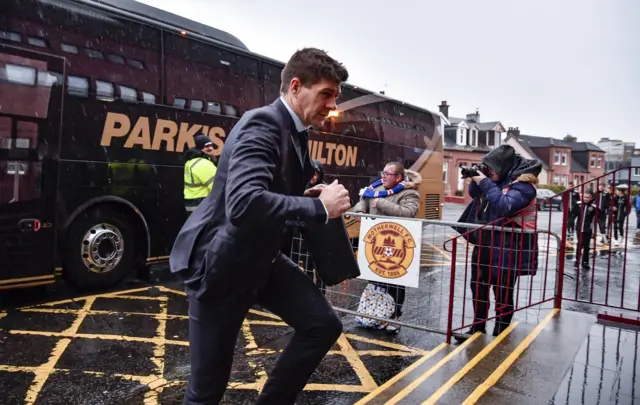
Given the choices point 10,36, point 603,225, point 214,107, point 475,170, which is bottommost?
point 603,225

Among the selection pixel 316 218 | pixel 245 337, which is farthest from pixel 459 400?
pixel 245 337

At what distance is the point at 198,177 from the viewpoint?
7227mm

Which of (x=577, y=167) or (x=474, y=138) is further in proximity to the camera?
(x=577, y=167)

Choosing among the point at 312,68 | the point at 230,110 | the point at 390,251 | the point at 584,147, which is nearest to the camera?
the point at 312,68

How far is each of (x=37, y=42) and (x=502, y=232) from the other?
5.69m

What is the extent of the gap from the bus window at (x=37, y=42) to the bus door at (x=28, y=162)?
113mm

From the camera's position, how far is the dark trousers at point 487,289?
5.02m

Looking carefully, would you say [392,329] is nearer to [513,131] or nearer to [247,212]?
[247,212]

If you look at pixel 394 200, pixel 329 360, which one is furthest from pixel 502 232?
pixel 329 360

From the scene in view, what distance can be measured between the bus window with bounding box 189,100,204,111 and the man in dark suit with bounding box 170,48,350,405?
6.03 meters

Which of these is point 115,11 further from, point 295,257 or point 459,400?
point 459,400

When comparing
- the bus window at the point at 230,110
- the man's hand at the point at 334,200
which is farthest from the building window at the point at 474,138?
the man's hand at the point at 334,200

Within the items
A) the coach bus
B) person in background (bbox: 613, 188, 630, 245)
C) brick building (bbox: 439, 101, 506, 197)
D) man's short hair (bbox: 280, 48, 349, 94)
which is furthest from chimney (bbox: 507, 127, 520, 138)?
man's short hair (bbox: 280, 48, 349, 94)

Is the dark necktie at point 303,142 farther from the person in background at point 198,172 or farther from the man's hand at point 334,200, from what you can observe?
the person in background at point 198,172
